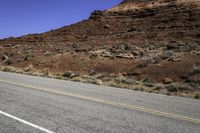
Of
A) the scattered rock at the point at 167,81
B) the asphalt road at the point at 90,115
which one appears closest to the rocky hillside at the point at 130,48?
the scattered rock at the point at 167,81

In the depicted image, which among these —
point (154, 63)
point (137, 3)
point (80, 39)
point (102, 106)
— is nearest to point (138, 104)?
point (102, 106)

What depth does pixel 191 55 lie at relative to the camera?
981 inches

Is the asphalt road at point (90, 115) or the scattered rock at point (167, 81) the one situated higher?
the asphalt road at point (90, 115)

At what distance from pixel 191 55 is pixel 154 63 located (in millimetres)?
2936

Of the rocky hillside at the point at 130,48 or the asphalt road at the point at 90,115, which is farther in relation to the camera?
the rocky hillside at the point at 130,48

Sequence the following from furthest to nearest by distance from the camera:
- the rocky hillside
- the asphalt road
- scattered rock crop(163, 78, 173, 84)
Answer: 1. the rocky hillside
2. scattered rock crop(163, 78, 173, 84)
3. the asphalt road

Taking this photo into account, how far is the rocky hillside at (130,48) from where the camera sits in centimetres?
2148

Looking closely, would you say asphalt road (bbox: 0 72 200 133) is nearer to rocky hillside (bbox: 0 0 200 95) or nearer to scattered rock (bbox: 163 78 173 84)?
rocky hillside (bbox: 0 0 200 95)

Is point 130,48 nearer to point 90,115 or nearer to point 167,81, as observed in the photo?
point 167,81

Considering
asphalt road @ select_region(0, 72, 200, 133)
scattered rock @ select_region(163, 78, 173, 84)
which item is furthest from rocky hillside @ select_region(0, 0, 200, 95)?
Answer: asphalt road @ select_region(0, 72, 200, 133)

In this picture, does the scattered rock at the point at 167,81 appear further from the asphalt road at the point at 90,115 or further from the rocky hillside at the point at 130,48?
the asphalt road at the point at 90,115

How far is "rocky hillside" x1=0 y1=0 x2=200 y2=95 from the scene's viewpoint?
21.5m

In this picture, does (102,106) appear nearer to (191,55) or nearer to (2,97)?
(2,97)

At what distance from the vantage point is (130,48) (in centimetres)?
3403
